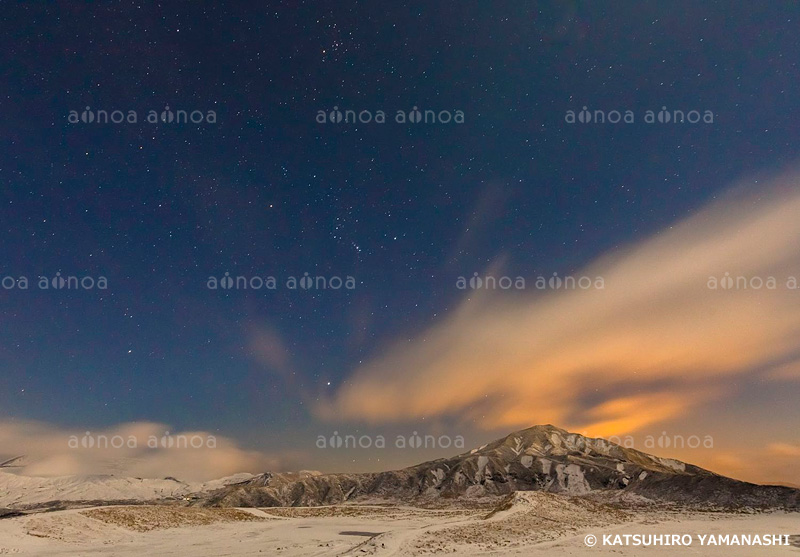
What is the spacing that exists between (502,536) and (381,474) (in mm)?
156360

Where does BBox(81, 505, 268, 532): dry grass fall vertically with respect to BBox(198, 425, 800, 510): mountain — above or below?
above

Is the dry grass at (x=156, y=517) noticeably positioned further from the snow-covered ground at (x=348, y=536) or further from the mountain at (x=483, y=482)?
the mountain at (x=483, y=482)

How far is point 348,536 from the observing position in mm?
43219

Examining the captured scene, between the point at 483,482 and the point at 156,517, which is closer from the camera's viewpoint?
the point at 156,517

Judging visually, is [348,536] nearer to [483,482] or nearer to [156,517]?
[156,517]

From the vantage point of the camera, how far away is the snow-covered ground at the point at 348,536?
99.9 ft

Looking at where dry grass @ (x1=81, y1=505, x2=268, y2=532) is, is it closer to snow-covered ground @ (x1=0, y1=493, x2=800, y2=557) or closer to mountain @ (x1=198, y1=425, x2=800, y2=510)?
snow-covered ground @ (x1=0, y1=493, x2=800, y2=557)

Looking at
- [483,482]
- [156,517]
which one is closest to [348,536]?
[156,517]

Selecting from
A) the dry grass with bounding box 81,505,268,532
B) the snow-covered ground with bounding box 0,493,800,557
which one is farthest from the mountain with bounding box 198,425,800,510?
the dry grass with bounding box 81,505,268,532

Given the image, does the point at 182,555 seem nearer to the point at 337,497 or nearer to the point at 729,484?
the point at 729,484

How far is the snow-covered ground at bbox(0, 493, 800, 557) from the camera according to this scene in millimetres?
30438


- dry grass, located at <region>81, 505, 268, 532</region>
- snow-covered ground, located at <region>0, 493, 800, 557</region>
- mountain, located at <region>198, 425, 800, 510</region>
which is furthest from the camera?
mountain, located at <region>198, 425, 800, 510</region>

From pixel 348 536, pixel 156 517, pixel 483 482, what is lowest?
pixel 483 482

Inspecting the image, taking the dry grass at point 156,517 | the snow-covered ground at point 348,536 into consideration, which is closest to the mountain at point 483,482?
the snow-covered ground at point 348,536
